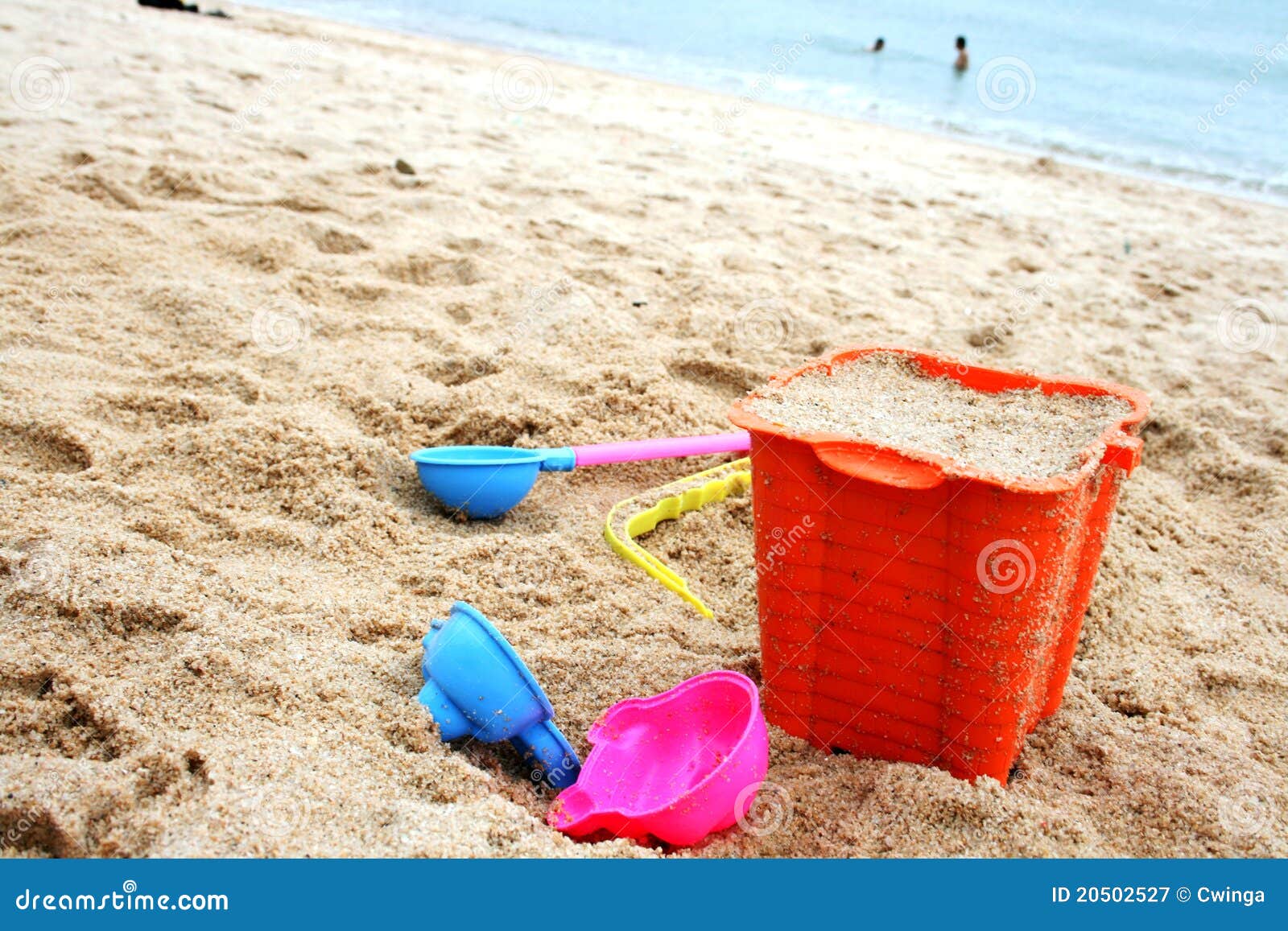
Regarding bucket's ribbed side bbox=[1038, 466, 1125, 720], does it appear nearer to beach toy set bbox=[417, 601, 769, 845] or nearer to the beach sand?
the beach sand

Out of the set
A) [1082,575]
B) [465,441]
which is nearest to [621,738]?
[1082,575]

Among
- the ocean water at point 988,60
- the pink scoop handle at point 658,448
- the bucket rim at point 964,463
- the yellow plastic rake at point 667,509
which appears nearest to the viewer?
the bucket rim at point 964,463

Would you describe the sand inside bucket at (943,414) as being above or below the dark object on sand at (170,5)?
below

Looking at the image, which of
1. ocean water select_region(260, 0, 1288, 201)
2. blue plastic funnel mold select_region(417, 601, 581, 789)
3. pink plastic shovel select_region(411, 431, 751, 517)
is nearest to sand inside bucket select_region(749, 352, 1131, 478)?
pink plastic shovel select_region(411, 431, 751, 517)

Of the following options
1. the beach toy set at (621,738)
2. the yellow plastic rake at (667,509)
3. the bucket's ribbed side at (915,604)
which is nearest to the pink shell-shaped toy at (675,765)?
the beach toy set at (621,738)

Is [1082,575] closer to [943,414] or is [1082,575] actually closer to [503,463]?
[943,414]

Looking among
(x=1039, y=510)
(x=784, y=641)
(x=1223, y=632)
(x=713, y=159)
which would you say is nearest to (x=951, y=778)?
(x=784, y=641)

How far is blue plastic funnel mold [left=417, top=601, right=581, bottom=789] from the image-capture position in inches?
55.6

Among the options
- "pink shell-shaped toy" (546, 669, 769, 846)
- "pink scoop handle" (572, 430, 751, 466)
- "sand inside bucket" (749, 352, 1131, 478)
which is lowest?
"pink shell-shaped toy" (546, 669, 769, 846)

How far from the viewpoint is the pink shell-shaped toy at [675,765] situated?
132 centimetres

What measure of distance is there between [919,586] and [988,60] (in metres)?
9.59

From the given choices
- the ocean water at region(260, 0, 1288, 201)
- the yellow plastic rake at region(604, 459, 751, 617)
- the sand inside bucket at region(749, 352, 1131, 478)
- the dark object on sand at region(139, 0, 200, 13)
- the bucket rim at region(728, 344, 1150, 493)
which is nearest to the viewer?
the bucket rim at region(728, 344, 1150, 493)

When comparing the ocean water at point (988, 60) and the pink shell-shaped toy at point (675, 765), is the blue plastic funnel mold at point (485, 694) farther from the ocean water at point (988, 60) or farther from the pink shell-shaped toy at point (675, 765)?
the ocean water at point (988, 60)

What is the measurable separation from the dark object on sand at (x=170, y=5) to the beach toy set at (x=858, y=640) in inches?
278
